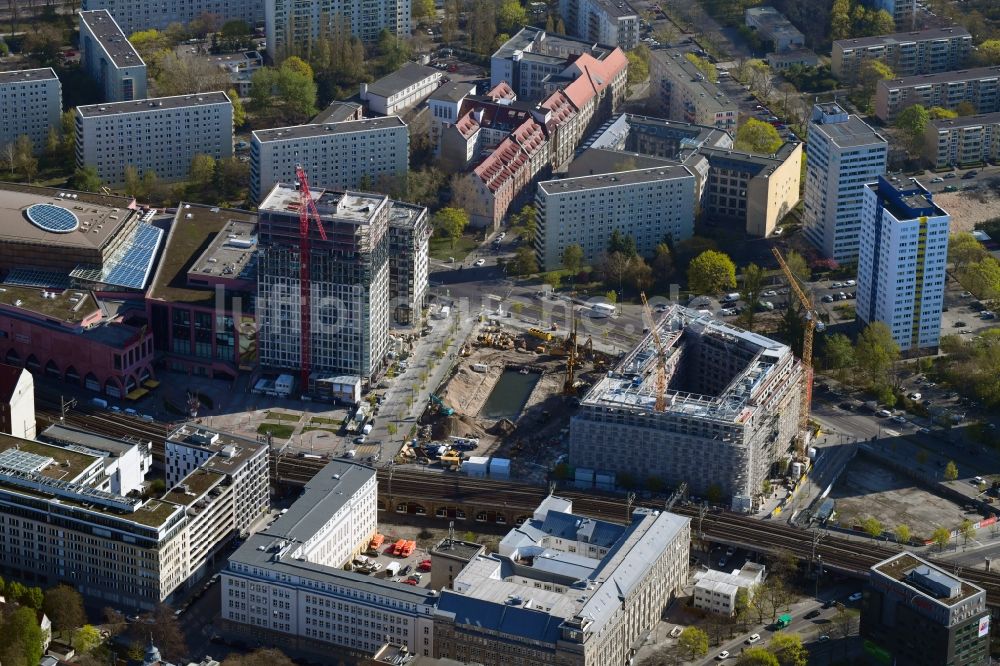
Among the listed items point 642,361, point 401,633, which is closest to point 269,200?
point 642,361

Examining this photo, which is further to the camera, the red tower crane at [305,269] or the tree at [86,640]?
the red tower crane at [305,269]

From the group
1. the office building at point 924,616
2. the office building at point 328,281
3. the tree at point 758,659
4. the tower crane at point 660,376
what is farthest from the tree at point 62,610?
the office building at point 924,616

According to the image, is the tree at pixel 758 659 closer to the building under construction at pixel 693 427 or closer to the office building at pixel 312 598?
the building under construction at pixel 693 427

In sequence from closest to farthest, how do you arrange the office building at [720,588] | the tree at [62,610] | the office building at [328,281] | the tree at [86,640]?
the tree at [86,640] → the tree at [62,610] → the office building at [720,588] → the office building at [328,281]

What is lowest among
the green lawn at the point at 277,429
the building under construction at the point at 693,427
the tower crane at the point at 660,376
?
the green lawn at the point at 277,429

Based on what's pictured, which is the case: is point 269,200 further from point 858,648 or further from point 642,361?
point 858,648

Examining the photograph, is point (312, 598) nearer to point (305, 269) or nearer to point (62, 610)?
point (62, 610)

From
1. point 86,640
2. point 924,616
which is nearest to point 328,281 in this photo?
point 86,640
